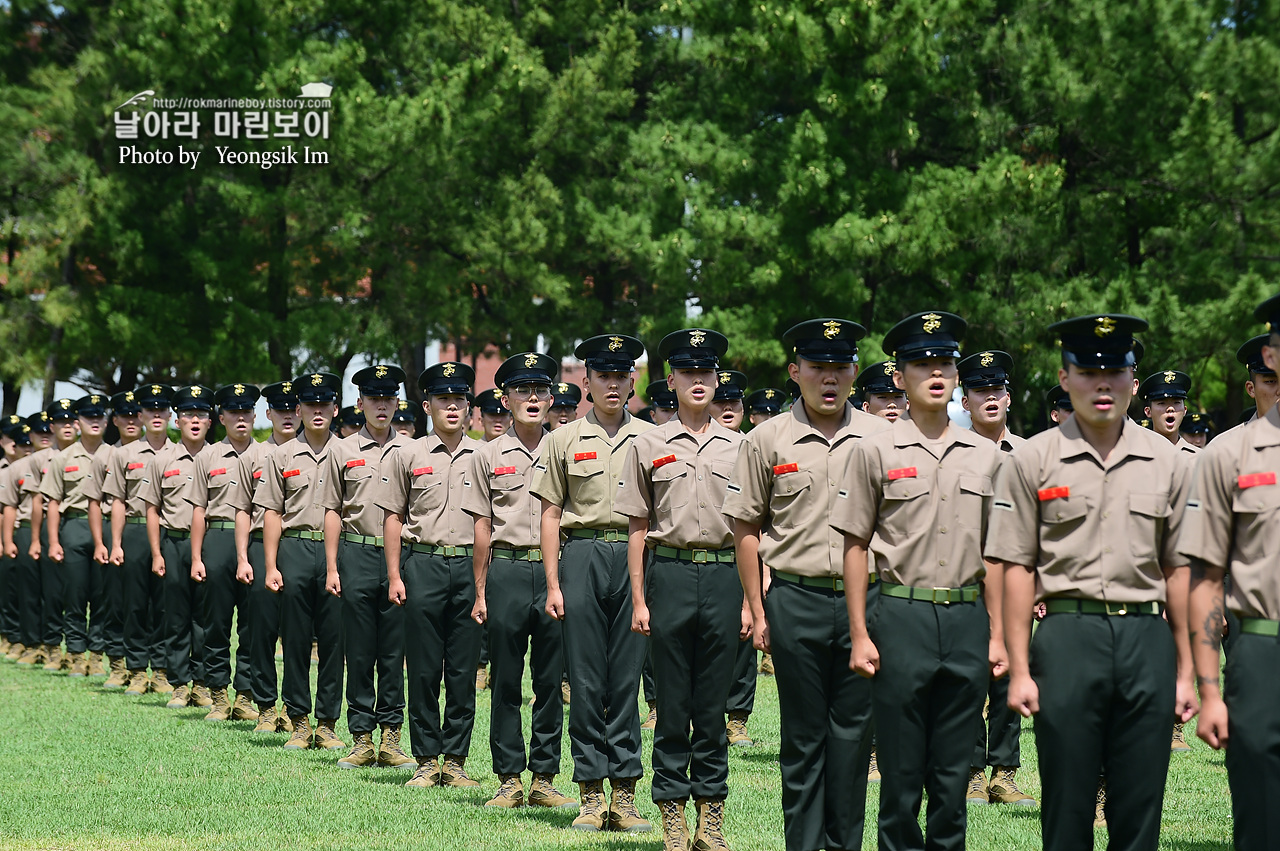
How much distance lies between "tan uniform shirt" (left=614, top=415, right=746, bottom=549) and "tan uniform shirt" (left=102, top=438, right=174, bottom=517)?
27.5 feet

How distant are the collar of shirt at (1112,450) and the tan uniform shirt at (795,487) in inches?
49.1

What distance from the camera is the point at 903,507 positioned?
6.30 metres

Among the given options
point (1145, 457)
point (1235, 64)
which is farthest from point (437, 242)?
point (1145, 457)

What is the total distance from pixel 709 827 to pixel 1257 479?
3.65 m

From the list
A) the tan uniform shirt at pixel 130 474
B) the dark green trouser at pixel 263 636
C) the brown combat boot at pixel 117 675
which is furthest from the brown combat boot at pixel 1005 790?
the brown combat boot at pixel 117 675

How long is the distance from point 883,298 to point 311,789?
58.3 feet

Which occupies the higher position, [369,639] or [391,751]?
[369,639]

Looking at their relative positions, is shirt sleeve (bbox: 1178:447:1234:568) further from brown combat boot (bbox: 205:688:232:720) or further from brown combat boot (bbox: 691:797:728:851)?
brown combat boot (bbox: 205:688:232:720)

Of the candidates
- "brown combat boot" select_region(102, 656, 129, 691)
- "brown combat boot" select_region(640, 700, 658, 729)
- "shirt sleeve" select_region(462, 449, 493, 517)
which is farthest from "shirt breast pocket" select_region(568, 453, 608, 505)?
"brown combat boot" select_region(102, 656, 129, 691)

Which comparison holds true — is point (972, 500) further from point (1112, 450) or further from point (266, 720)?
point (266, 720)

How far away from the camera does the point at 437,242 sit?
27844 mm

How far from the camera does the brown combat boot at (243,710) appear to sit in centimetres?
1324

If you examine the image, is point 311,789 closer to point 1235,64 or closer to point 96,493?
point 96,493

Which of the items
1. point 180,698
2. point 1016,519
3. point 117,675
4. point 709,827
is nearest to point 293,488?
point 180,698
